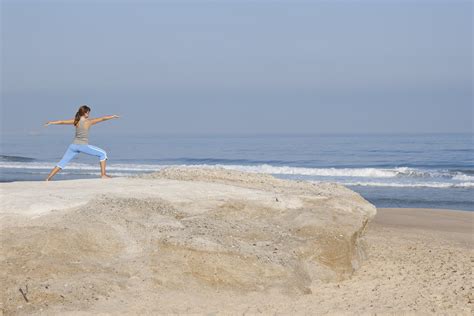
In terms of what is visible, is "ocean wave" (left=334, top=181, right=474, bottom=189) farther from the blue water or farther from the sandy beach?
the sandy beach

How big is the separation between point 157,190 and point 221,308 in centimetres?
261

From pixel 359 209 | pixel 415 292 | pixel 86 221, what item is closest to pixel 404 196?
pixel 359 209

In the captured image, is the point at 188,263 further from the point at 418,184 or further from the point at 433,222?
the point at 418,184

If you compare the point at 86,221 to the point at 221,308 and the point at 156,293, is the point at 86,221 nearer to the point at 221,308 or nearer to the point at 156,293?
the point at 156,293

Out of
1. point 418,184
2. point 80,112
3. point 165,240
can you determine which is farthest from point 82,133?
point 418,184

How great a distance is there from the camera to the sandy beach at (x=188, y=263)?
6980 mm

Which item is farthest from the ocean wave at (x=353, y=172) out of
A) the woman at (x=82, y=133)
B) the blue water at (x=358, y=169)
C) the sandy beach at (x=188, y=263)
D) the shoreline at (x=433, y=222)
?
the sandy beach at (x=188, y=263)

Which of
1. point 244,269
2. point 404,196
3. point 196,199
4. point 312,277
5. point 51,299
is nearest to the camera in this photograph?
point 51,299

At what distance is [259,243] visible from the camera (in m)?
8.10

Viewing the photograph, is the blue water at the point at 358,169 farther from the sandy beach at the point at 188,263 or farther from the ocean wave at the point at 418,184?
the sandy beach at the point at 188,263

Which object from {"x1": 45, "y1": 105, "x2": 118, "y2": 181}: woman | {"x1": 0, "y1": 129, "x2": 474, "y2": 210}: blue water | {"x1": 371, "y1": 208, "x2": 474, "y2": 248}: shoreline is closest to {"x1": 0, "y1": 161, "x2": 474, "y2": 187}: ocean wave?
{"x1": 0, "y1": 129, "x2": 474, "y2": 210}: blue water

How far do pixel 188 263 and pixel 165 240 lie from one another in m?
0.44

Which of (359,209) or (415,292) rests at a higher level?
(359,209)

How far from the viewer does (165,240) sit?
775cm
